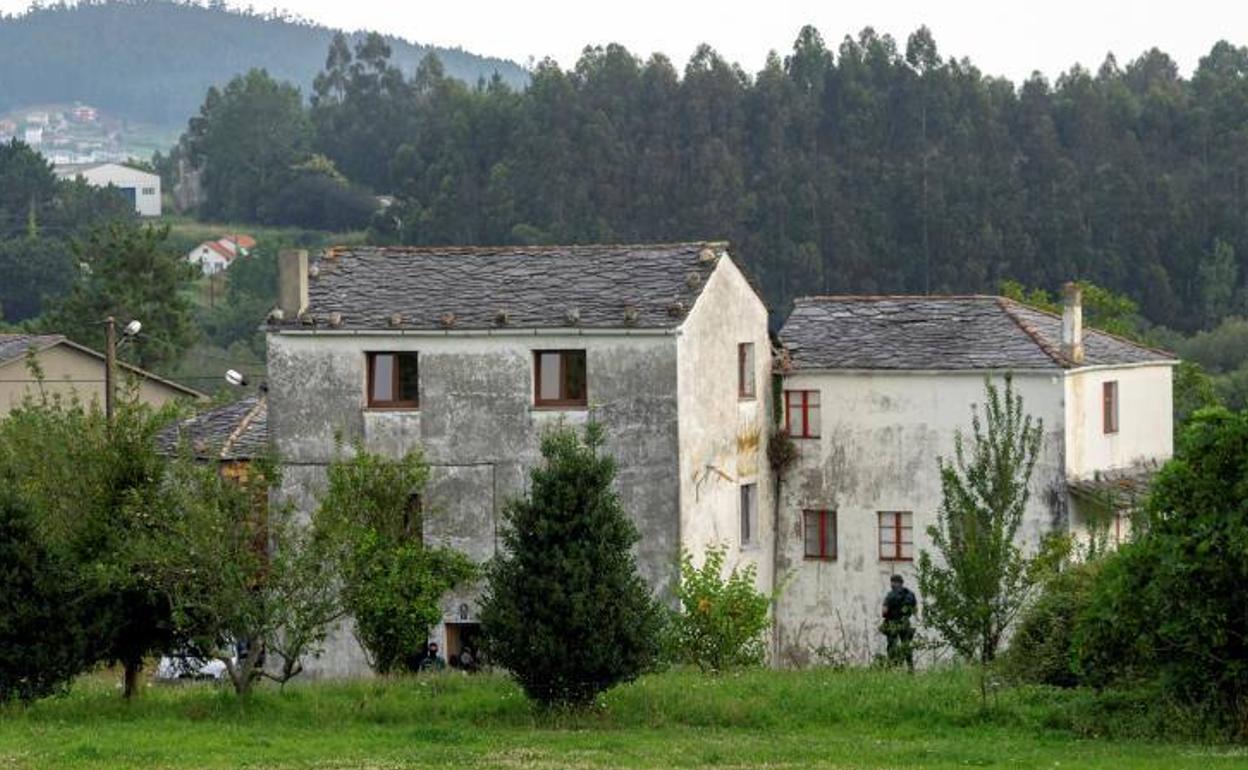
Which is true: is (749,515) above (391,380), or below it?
below

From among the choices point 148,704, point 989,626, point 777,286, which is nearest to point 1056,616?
point 989,626

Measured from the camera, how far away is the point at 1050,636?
30688mm

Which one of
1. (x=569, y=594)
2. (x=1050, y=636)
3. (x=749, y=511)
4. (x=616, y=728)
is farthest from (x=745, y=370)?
(x=616, y=728)

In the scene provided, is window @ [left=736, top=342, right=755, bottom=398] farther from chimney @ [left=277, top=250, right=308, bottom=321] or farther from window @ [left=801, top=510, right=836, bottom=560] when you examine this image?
chimney @ [left=277, top=250, right=308, bottom=321]

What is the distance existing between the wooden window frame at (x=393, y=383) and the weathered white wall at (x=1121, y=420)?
479 inches

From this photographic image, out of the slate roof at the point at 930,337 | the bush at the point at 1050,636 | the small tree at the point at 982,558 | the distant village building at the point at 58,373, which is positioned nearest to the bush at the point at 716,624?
the small tree at the point at 982,558

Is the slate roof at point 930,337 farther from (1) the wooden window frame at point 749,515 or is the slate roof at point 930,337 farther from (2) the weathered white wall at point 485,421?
(2) the weathered white wall at point 485,421

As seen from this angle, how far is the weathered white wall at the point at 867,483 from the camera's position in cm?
4628

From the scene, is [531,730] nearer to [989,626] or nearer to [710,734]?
[710,734]

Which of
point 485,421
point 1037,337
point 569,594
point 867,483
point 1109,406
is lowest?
point 569,594

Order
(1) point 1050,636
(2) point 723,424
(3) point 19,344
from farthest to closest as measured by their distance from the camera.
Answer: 1. (3) point 19,344
2. (2) point 723,424
3. (1) point 1050,636

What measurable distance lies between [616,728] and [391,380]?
16.0 meters

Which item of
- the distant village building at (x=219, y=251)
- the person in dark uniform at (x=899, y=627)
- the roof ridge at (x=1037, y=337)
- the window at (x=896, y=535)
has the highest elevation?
the distant village building at (x=219, y=251)

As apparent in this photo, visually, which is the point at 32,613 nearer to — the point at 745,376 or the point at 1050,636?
the point at 1050,636
